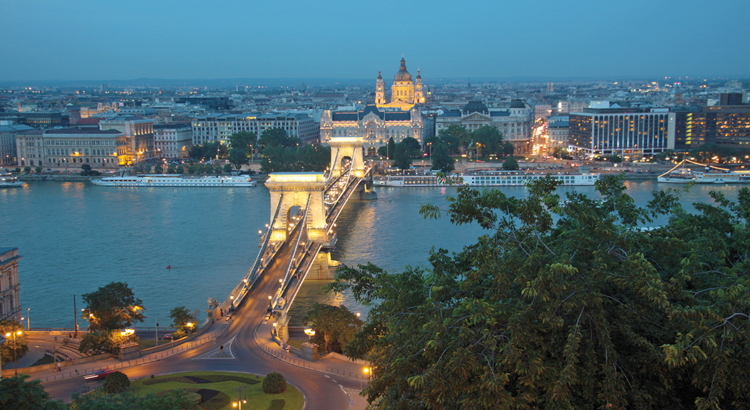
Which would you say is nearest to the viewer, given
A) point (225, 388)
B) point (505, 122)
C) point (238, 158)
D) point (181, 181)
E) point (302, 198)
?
A: point (225, 388)

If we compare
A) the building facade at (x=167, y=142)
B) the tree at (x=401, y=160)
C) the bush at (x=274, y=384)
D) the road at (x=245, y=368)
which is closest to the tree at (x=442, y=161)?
the tree at (x=401, y=160)

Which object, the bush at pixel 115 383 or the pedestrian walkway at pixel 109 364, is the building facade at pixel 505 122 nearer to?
the pedestrian walkway at pixel 109 364

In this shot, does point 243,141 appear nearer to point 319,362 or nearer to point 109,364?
point 109,364

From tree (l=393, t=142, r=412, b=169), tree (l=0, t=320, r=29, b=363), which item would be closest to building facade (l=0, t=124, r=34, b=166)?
tree (l=393, t=142, r=412, b=169)

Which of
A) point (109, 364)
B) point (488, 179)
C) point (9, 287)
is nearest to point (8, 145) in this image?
point (488, 179)

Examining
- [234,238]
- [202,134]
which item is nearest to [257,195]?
[234,238]

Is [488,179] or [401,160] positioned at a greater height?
[401,160]
